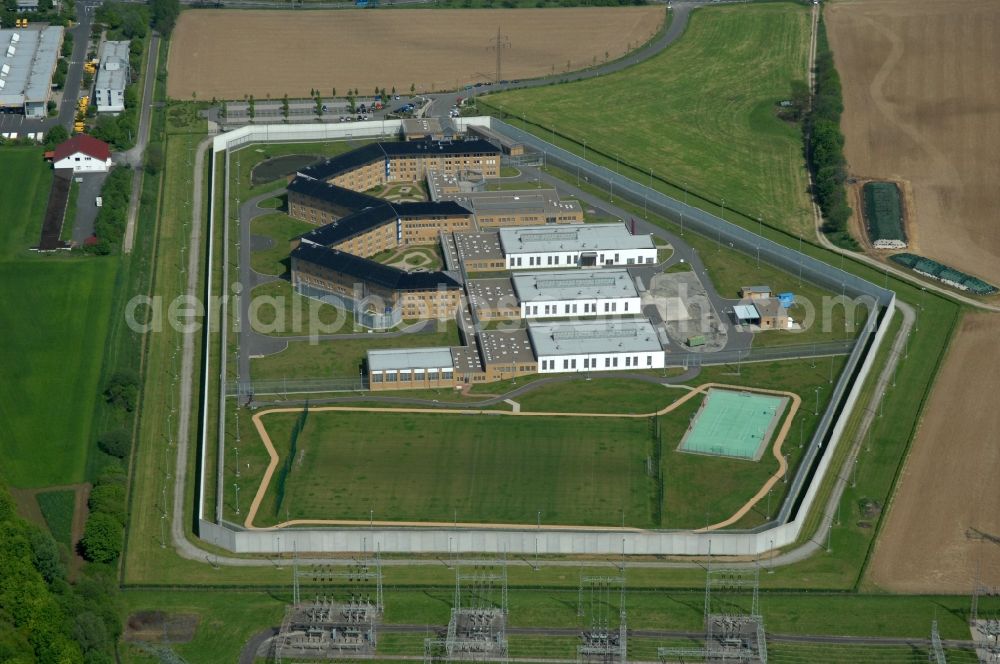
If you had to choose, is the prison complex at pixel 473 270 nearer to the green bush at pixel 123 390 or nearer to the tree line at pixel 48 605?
the green bush at pixel 123 390

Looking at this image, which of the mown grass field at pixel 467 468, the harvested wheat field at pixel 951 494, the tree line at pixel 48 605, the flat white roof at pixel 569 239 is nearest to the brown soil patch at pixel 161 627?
the tree line at pixel 48 605

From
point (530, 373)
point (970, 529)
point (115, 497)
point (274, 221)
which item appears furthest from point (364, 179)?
point (970, 529)

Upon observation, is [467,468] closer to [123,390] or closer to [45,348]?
[123,390]

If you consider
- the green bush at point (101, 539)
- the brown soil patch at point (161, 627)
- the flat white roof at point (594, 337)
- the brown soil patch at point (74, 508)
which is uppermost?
the flat white roof at point (594, 337)

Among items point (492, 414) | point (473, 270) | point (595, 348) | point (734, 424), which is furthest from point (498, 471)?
point (473, 270)

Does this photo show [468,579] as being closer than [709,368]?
Yes

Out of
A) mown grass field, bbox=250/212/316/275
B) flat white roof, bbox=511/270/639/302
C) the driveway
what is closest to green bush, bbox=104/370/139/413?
mown grass field, bbox=250/212/316/275

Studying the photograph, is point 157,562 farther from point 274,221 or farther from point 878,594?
point 274,221
